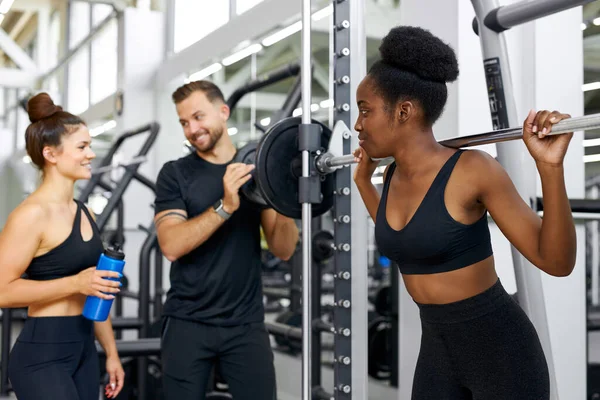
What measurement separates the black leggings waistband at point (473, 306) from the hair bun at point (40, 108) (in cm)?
153

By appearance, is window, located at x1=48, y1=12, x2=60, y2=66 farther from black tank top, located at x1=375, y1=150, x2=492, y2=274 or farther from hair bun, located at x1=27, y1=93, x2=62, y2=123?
black tank top, located at x1=375, y1=150, x2=492, y2=274

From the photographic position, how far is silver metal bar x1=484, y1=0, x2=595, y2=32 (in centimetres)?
162

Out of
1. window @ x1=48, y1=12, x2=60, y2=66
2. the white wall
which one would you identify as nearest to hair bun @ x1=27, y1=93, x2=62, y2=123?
the white wall

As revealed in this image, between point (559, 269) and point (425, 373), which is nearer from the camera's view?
point (559, 269)

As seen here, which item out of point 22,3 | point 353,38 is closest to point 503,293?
point 353,38

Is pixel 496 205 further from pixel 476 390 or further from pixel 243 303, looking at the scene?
pixel 243 303

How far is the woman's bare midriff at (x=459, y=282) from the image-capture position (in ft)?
5.10

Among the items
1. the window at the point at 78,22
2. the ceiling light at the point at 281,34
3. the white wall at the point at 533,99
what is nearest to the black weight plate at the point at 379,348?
the white wall at the point at 533,99

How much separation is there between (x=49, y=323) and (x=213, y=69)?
4828 mm

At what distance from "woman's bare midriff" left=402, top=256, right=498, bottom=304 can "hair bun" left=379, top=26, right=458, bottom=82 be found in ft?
1.37

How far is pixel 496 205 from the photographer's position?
4.85 feet

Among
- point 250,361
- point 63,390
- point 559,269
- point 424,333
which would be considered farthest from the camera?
point 250,361

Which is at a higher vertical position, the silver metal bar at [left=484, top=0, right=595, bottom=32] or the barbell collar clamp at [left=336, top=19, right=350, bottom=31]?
the barbell collar clamp at [left=336, top=19, right=350, bottom=31]

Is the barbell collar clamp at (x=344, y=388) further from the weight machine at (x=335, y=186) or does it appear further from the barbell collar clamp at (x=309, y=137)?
the barbell collar clamp at (x=309, y=137)
